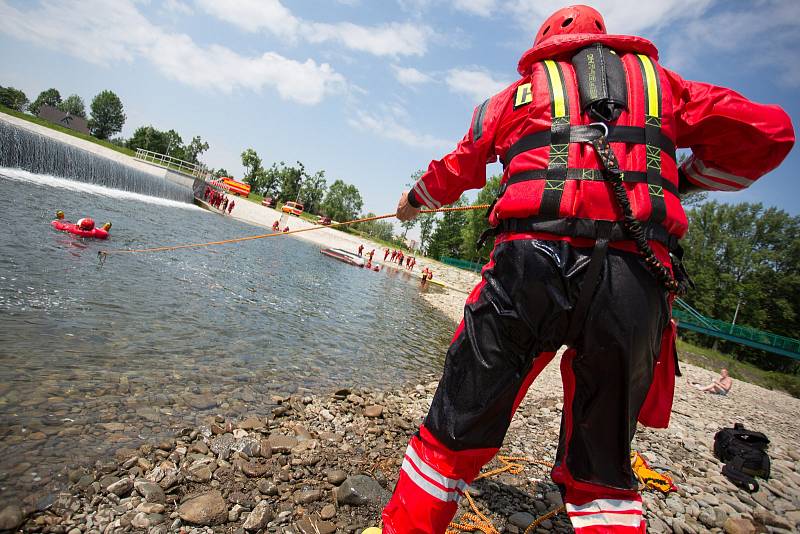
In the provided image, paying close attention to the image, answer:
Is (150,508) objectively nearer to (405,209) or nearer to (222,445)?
(222,445)

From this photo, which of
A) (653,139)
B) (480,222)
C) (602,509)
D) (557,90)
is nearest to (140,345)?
(602,509)

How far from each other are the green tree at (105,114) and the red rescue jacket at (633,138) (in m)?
147

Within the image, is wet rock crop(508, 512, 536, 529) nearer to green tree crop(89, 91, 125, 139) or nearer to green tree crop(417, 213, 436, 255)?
green tree crop(417, 213, 436, 255)

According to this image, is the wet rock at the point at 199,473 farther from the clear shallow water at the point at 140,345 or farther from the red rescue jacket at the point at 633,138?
the red rescue jacket at the point at 633,138

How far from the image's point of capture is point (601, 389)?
1813 millimetres

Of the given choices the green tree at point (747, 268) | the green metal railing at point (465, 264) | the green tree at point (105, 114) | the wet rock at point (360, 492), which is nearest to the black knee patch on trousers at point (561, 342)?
the wet rock at point (360, 492)

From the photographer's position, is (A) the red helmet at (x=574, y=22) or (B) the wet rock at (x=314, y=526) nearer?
(A) the red helmet at (x=574, y=22)

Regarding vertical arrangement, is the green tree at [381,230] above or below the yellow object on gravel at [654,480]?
above

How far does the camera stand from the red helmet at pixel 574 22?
2.32 m

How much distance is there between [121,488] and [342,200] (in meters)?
100

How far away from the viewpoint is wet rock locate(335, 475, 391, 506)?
314 cm

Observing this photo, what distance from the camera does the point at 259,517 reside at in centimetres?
278

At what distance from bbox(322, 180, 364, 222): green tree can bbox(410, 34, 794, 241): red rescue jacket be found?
95.2 metres

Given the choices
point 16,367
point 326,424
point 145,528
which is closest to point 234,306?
point 16,367
